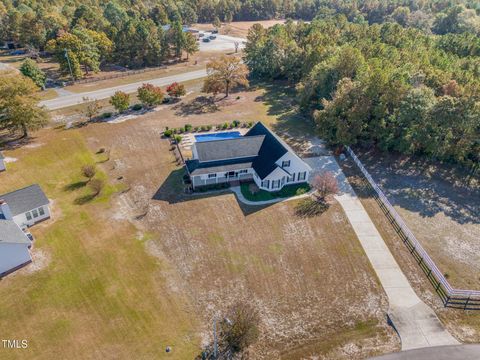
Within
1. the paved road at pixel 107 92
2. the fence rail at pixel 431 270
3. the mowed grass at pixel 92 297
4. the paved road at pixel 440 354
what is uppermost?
the paved road at pixel 107 92

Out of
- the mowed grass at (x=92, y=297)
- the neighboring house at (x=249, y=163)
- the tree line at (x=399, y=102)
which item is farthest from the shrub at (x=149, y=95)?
the mowed grass at (x=92, y=297)

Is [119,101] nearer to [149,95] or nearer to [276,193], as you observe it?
[149,95]

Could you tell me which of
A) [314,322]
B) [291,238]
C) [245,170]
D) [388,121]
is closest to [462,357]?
[314,322]

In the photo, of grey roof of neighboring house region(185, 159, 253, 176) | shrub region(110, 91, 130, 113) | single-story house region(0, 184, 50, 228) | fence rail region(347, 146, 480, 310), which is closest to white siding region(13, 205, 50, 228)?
single-story house region(0, 184, 50, 228)

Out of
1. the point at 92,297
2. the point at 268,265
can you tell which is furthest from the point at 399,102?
the point at 92,297

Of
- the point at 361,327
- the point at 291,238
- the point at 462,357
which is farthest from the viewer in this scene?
the point at 291,238

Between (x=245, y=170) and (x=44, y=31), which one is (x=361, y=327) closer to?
(x=245, y=170)

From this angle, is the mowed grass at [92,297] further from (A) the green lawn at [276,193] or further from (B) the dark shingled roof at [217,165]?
(A) the green lawn at [276,193]
